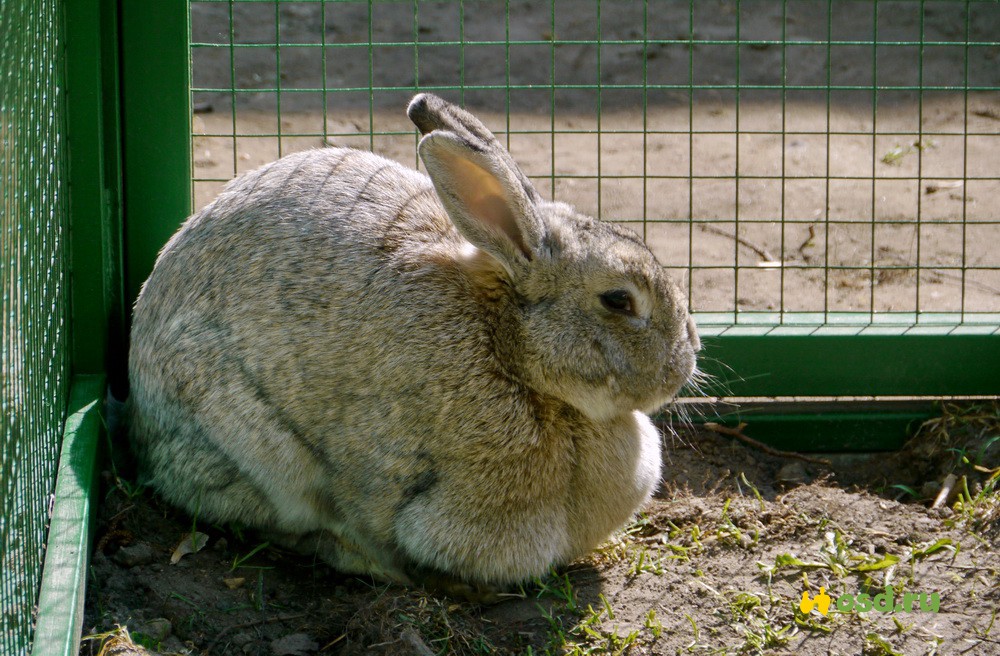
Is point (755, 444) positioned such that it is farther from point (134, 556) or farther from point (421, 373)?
point (134, 556)

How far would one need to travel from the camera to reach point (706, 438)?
5.01 metres

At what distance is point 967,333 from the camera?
5.04 meters

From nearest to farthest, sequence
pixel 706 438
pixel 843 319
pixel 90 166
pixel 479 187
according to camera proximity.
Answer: pixel 479 187
pixel 90 166
pixel 706 438
pixel 843 319

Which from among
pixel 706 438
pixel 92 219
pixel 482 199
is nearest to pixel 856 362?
pixel 706 438

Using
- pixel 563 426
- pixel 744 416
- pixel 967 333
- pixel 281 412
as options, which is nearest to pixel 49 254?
pixel 281 412

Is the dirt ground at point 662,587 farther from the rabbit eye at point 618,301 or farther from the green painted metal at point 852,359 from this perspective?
the rabbit eye at point 618,301

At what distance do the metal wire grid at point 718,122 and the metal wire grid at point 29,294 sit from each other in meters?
1.60

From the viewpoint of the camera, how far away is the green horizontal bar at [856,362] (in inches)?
198

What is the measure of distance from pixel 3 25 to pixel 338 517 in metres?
1.91

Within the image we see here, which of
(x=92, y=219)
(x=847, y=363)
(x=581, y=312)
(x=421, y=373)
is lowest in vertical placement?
(x=847, y=363)

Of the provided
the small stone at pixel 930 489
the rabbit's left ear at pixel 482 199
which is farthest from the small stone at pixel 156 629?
the small stone at pixel 930 489

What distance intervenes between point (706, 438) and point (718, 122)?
342cm

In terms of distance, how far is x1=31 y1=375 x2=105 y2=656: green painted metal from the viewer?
3119 mm

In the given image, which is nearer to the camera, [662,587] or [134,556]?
[134,556]
